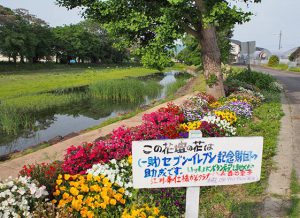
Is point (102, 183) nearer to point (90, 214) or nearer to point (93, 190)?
point (93, 190)

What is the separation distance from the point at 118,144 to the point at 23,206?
7.82 feet

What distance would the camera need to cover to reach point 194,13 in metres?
11.4

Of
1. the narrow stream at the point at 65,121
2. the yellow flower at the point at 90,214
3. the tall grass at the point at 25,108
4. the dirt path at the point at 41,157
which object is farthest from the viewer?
the tall grass at the point at 25,108

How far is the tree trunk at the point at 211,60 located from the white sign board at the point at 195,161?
979cm

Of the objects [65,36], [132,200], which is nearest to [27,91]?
[132,200]

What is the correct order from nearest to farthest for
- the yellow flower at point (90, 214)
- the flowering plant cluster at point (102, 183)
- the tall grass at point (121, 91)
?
the yellow flower at point (90, 214)
the flowering plant cluster at point (102, 183)
the tall grass at point (121, 91)

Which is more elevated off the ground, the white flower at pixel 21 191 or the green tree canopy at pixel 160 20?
the green tree canopy at pixel 160 20

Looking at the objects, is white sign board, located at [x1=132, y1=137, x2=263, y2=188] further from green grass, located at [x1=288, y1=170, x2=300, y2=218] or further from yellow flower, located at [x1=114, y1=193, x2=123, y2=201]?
green grass, located at [x1=288, y1=170, x2=300, y2=218]

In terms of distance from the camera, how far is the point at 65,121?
49.1 feet

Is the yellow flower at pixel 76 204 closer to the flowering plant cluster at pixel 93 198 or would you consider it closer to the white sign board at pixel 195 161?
the flowering plant cluster at pixel 93 198

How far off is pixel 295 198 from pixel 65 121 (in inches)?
474

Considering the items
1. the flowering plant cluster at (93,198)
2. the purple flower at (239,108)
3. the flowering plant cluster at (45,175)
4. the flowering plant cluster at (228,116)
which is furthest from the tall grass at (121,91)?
the flowering plant cluster at (93,198)

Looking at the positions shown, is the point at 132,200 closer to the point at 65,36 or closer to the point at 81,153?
the point at 81,153

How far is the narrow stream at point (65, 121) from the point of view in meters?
10.9
